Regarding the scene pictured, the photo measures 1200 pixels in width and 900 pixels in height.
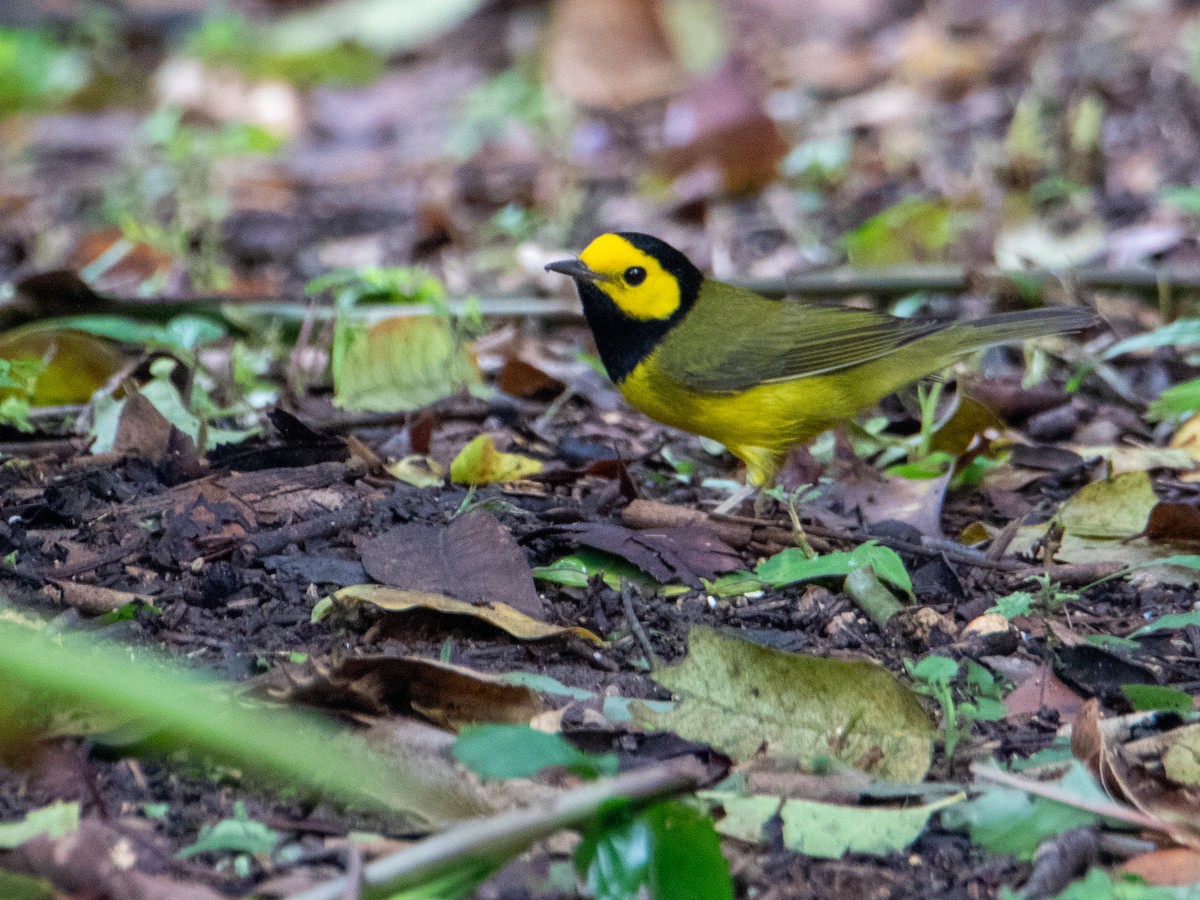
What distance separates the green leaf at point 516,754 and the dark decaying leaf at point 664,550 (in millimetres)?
1319

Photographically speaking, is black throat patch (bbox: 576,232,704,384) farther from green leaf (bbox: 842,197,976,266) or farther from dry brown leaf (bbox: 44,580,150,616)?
dry brown leaf (bbox: 44,580,150,616)

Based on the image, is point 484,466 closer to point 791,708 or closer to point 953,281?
point 791,708

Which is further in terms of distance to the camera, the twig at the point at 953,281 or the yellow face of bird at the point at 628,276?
the twig at the point at 953,281

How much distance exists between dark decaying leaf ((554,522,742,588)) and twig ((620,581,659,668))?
0.10 meters

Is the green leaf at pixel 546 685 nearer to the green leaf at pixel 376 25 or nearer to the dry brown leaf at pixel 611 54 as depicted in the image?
the dry brown leaf at pixel 611 54

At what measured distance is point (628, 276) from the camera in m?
5.06

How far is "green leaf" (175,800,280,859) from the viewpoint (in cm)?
230

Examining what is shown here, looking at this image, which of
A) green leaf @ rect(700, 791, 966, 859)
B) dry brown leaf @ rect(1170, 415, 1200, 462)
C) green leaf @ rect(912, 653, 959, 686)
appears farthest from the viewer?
dry brown leaf @ rect(1170, 415, 1200, 462)

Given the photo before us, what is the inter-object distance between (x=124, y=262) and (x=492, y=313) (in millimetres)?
1978

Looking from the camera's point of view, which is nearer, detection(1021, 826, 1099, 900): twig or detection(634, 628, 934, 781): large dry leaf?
detection(1021, 826, 1099, 900): twig

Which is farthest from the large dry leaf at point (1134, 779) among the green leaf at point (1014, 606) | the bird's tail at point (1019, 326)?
the bird's tail at point (1019, 326)

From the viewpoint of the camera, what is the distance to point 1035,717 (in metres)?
2.94

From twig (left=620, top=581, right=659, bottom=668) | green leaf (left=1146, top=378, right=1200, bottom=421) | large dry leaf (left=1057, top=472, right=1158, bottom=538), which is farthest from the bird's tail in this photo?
twig (left=620, top=581, right=659, bottom=668)

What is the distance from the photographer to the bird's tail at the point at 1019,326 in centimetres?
508
